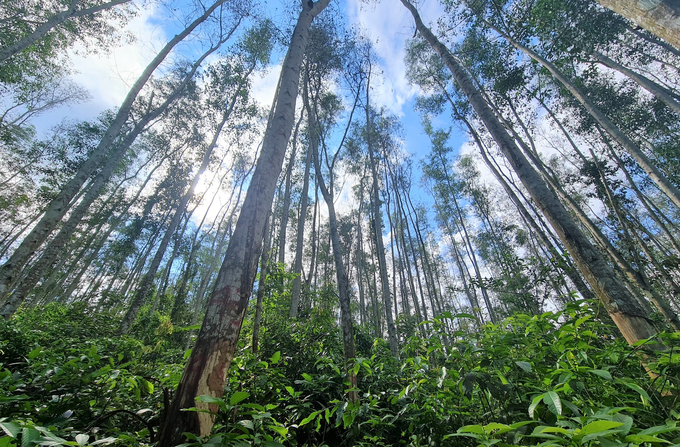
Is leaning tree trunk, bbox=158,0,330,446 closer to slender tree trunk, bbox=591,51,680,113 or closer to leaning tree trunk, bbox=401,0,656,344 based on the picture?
leaning tree trunk, bbox=401,0,656,344

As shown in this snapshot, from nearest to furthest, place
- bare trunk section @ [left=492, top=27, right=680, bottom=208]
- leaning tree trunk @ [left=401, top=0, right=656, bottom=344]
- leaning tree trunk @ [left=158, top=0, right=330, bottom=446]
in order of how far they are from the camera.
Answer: leaning tree trunk @ [left=158, top=0, right=330, bottom=446]
leaning tree trunk @ [left=401, top=0, right=656, bottom=344]
bare trunk section @ [left=492, top=27, right=680, bottom=208]

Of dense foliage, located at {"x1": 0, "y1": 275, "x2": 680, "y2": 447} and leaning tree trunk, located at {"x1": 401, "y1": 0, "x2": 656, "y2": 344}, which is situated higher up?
leaning tree trunk, located at {"x1": 401, "y1": 0, "x2": 656, "y2": 344}

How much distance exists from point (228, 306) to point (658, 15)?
9.66 ft

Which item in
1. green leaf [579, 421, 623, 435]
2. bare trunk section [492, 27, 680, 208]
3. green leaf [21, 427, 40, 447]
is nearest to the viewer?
green leaf [579, 421, 623, 435]

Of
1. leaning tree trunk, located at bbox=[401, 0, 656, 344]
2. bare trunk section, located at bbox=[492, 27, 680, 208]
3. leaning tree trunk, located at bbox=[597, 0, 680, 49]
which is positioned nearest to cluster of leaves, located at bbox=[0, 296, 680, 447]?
leaning tree trunk, located at bbox=[401, 0, 656, 344]

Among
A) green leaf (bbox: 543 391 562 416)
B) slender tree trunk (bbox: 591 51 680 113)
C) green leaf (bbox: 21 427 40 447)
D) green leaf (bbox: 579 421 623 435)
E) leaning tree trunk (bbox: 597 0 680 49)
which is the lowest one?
green leaf (bbox: 21 427 40 447)

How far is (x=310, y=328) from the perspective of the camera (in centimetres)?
354

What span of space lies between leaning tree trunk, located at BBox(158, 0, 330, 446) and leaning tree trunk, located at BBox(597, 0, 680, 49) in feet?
7.82

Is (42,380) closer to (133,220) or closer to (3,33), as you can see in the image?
(3,33)

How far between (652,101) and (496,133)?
12.6m

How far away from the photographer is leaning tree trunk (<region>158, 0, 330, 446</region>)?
3.65ft

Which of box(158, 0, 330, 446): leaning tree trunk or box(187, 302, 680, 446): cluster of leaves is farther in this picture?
box(158, 0, 330, 446): leaning tree trunk

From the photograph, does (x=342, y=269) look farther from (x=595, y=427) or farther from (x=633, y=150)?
(x=633, y=150)

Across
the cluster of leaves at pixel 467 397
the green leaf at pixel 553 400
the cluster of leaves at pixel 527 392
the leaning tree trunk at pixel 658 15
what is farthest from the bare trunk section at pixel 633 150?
the green leaf at pixel 553 400
